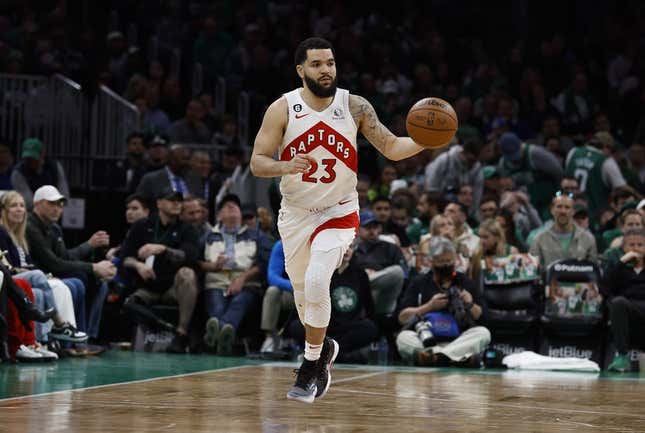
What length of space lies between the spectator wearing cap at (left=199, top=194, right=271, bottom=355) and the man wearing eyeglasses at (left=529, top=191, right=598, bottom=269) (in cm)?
301

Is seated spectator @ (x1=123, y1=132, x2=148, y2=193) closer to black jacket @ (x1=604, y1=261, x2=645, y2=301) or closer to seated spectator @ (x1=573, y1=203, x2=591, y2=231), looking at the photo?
seated spectator @ (x1=573, y1=203, x2=591, y2=231)

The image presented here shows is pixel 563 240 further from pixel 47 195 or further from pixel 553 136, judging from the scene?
pixel 47 195

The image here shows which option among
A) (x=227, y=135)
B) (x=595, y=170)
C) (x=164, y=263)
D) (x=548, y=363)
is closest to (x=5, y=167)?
(x=164, y=263)

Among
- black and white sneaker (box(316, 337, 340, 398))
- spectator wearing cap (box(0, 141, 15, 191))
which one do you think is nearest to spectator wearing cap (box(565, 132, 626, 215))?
spectator wearing cap (box(0, 141, 15, 191))

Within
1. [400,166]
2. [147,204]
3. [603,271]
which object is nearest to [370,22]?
[400,166]

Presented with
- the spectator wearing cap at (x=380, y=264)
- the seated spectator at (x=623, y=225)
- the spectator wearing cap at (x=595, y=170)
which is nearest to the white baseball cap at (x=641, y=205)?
the seated spectator at (x=623, y=225)

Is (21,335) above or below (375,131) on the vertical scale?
below

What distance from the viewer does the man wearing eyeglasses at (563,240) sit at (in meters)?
13.5

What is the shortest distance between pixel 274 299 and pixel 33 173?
370 cm

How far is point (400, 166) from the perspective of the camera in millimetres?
16875

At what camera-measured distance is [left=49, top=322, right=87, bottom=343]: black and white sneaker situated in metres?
12.4

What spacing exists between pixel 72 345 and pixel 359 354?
2946 millimetres

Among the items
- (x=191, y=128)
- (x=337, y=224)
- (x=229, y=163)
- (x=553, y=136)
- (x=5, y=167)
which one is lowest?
(x=337, y=224)

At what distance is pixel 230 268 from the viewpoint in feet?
45.8
